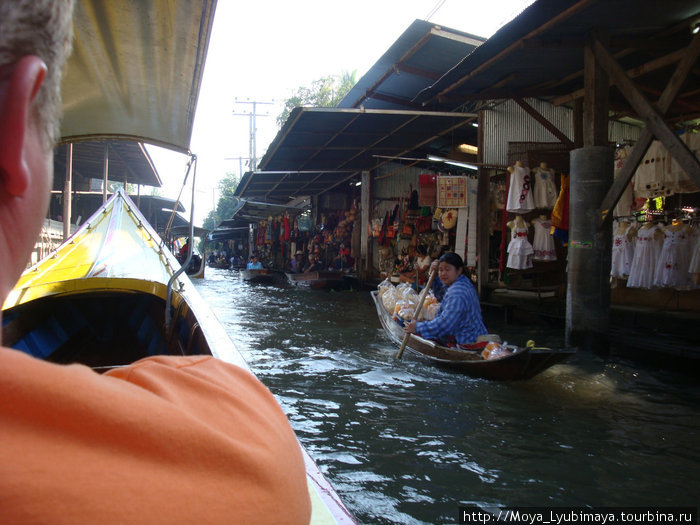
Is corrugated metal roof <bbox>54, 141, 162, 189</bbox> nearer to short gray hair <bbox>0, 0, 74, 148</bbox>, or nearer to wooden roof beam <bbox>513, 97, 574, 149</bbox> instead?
wooden roof beam <bbox>513, 97, 574, 149</bbox>

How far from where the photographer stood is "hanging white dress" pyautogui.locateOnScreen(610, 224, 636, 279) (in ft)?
22.8

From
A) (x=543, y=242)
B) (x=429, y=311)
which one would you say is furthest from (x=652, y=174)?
(x=429, y=311)

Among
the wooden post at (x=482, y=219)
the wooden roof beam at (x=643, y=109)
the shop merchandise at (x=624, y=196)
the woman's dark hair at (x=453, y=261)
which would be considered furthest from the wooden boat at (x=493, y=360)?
the wooden post at (x=482, y=219)

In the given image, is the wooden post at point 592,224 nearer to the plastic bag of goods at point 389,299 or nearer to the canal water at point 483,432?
the canal water at point 483,432

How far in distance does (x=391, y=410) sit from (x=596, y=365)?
8.72 feet

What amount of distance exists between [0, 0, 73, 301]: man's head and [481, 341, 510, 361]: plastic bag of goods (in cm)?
471

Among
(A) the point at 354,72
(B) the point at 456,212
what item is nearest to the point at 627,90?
(B) the point at 456,212

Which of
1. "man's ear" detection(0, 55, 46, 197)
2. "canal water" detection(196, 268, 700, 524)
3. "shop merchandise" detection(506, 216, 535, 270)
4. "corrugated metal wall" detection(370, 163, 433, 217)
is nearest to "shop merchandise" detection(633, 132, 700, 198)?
"shop merchandise" detection(506, 216, 535, 270)

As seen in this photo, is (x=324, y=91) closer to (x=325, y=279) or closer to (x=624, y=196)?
(x=325, y=279)

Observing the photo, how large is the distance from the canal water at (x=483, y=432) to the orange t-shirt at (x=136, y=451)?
2534 mm

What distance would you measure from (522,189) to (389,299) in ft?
9.22

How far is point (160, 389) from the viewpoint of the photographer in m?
0.63

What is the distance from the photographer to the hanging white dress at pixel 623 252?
22.8 feet

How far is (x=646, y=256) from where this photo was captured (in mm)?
6523
